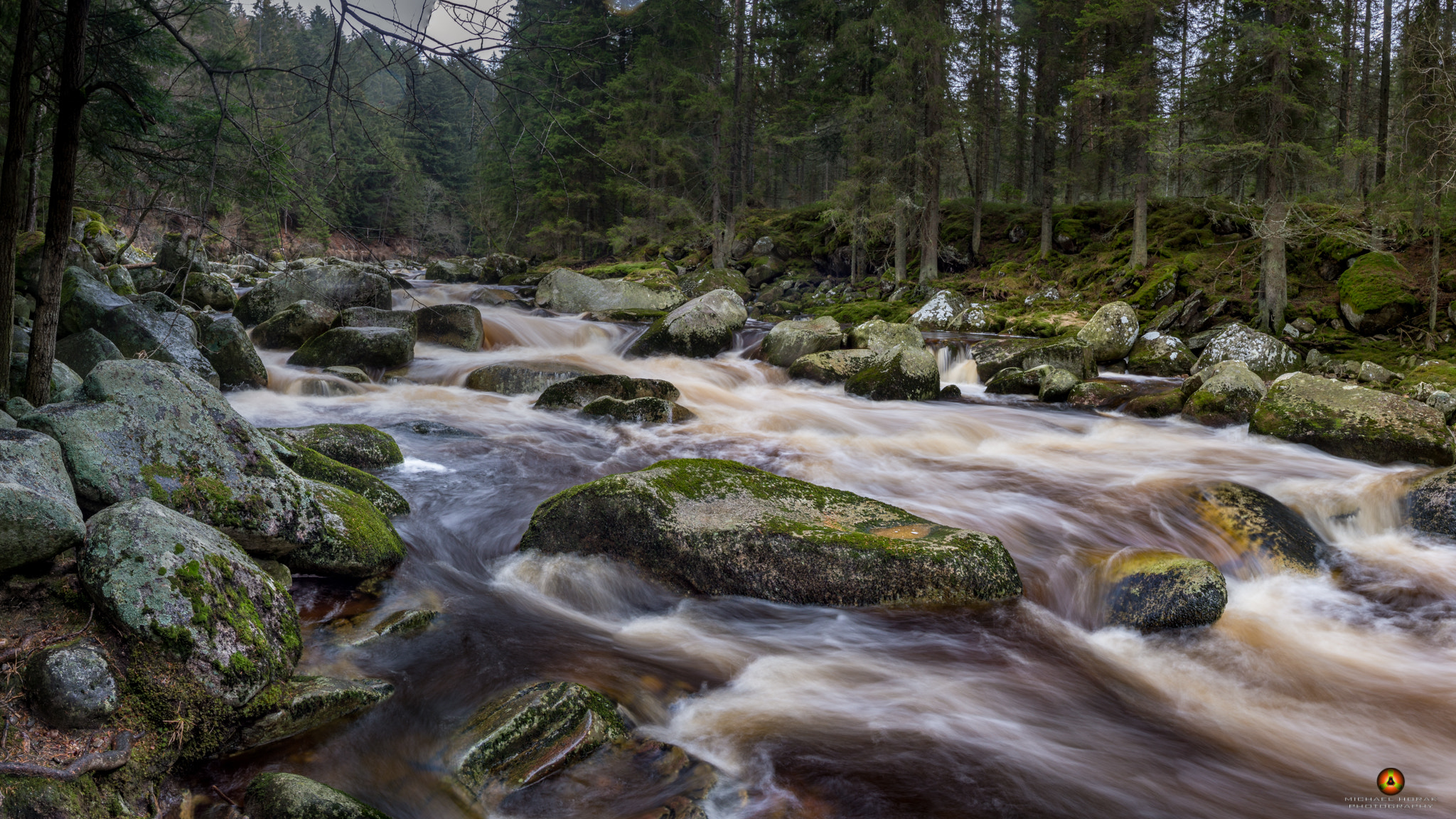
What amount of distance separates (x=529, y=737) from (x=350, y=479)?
3.31 meters

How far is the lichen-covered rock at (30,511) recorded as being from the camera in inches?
108

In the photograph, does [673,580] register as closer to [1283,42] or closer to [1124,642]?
[1124,642]

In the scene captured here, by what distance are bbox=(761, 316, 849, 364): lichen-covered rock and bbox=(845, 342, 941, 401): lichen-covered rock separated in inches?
66.9

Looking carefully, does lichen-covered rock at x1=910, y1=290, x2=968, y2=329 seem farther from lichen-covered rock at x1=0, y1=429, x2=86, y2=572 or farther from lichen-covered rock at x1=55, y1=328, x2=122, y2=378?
lichen-covered rock at x1=0, y1=429, x2=86, y2=572

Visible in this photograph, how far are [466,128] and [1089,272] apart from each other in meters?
20.7

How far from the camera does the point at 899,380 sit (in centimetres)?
1229

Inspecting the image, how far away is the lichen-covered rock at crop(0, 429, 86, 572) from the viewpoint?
9.01ft

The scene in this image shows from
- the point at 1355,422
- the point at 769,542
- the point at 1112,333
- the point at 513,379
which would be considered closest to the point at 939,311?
the point at 1112,333

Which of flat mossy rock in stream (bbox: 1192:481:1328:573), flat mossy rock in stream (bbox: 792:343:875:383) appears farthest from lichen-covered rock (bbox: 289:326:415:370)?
flat mossy rock in stream (bbox: 1192:481:1328:573)

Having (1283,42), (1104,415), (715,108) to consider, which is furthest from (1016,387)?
(715,108)

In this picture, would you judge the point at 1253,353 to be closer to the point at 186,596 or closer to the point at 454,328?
the point at 454,328

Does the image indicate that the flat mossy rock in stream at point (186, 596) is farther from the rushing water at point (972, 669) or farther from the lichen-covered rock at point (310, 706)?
the rushing water at point (972, 669)

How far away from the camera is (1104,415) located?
37.4 feet

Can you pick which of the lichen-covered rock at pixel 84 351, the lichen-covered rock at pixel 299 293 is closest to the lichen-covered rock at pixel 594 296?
the lichen-covered rock at pixel 299 293
